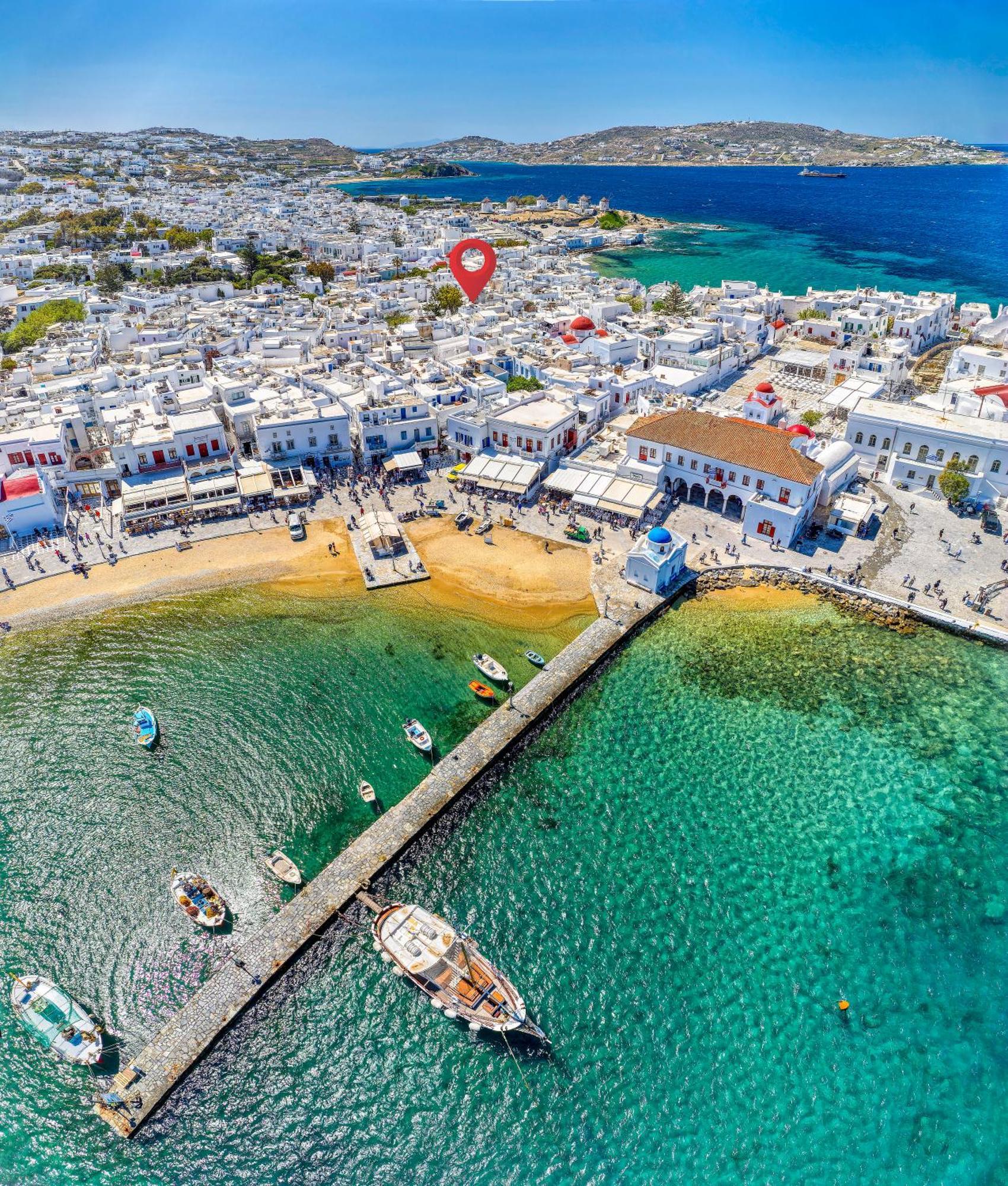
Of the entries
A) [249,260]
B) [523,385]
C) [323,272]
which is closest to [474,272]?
[523,385]

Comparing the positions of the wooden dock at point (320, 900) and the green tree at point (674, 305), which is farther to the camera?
the green tree at point (674, 305)

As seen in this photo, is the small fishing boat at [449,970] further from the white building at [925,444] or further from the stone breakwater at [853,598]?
the white building at [925,444]

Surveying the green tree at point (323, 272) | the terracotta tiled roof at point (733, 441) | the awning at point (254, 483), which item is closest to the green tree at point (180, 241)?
the green tree at point (323, 272)

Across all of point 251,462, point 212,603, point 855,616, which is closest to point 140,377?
point 251,462

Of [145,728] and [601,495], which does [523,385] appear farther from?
[145,728]

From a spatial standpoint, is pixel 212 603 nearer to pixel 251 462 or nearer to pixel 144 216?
pixel 251 462
